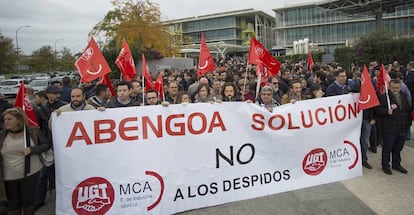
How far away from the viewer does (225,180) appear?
4230 millimetres

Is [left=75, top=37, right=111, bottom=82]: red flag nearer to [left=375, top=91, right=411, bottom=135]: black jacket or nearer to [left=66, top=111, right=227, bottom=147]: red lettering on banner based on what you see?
[left=66, top=111, right=227, bottom=147]: red lettering on banner

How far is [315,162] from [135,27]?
89.2 feet

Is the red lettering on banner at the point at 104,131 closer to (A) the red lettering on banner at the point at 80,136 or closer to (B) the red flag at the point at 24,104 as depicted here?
(A) the red lettering on banner at the point at 80,136

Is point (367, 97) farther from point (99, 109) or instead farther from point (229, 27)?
point (229, 27)

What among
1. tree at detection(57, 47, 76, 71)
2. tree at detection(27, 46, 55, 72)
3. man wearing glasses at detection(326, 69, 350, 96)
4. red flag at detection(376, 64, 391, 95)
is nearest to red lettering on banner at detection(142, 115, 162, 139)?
red flag at detection(376, 64, 391, 95)

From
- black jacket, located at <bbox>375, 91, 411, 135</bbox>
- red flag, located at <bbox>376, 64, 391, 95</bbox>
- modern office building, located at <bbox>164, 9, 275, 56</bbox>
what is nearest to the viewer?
red flag, located at <bbox>376, 64, 391, 95</bbox>

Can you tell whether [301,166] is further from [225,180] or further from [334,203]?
[225,180]

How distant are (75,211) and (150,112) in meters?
1.34

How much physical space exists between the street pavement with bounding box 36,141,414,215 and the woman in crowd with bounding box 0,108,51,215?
102 centimetres

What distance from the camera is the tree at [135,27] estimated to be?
2955cm

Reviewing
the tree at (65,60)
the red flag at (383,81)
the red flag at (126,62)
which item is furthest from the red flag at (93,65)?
the tree at (65,60)

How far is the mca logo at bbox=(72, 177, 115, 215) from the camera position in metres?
3.80

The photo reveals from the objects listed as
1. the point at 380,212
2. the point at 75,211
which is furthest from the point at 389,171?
the point at 75,211

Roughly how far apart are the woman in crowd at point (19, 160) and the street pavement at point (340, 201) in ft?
3.33
